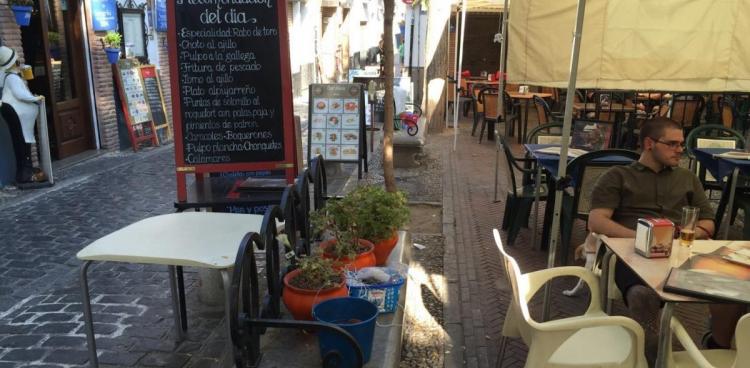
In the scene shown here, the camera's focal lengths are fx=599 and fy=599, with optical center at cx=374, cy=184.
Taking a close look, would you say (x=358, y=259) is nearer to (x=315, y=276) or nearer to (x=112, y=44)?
(x=315, y=276)

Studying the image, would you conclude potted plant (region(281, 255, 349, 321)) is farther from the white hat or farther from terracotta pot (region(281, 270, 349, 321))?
the white hat

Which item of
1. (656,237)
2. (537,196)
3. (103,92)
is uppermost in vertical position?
(103,92)

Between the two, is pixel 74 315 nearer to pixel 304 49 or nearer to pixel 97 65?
pixel 97 65

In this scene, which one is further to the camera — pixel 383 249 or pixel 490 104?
pixel 490 104

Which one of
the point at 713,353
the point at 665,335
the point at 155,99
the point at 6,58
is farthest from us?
the point at 155,99

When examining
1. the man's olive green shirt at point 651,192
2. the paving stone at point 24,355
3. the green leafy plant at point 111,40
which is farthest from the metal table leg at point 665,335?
the green leafy plant at point 111,40

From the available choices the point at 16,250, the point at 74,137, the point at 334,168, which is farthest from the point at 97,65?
the point at 16,250

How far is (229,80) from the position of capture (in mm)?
4125

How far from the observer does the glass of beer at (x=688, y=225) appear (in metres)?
2.89

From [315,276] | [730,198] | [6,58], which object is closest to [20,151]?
[6,58]

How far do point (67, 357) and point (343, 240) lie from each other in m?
1.73

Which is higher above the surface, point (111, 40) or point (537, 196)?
point (111, 40)

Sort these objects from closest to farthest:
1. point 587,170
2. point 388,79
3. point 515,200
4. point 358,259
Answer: point 358,259, point 587,170, point 515,200, point 388,79

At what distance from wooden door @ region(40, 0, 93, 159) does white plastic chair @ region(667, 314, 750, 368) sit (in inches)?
345
